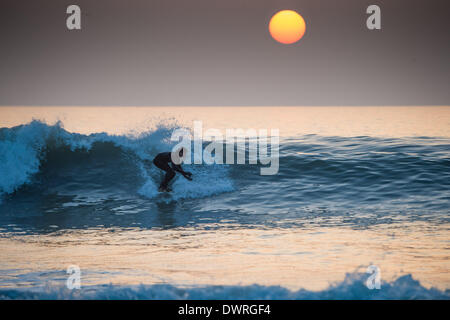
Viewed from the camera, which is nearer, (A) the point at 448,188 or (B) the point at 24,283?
(B) the point at 24,283

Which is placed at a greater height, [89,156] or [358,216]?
[89,156]

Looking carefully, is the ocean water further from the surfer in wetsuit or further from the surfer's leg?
the surfer in wetsuit

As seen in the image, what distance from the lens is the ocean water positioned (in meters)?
5.54

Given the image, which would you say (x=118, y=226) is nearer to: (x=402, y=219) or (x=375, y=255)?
(x=375, y=255)

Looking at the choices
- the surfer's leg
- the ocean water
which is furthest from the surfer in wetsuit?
the ocean water

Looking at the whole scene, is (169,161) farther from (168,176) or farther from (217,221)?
(217,221)

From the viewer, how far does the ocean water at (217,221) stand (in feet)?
18.2

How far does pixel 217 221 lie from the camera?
31.6 feet

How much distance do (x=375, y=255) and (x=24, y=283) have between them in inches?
220

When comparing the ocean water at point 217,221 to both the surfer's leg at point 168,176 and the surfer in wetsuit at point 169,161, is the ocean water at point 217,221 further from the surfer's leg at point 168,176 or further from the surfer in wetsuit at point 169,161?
the surfer in wetsuit at point 169,161

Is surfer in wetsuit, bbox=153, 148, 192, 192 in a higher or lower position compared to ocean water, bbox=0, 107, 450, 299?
higher

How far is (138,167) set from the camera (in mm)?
15195

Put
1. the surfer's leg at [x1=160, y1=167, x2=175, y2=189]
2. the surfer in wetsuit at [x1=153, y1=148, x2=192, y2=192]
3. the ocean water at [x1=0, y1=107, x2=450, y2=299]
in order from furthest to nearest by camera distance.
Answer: the surfer's leg at [x1=160, y1=167, x2=175, y2=189]
the surfer in wetsuit at [x1=153, y1=148, x2=192, y2=192]
the ocean water at [x1=0, y1=107, x2=450, y2=299]
